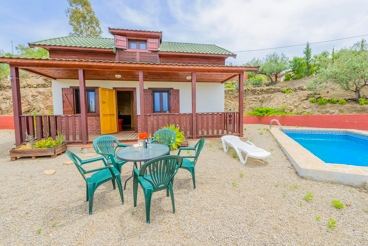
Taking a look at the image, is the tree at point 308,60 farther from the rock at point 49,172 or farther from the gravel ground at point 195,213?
the rock at point 49,172

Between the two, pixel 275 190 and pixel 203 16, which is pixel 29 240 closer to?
pixel 275 190

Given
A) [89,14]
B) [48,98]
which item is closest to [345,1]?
[48,98]

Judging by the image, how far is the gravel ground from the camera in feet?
6.19

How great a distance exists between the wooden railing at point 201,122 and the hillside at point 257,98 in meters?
8.58

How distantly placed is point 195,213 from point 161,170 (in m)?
0.83

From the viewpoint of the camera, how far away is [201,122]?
20.9 ft

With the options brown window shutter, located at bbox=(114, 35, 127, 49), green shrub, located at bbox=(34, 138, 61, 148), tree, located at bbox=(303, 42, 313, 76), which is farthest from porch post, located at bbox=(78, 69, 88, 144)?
tree, located at bbox=(303, 42, 313, 76)

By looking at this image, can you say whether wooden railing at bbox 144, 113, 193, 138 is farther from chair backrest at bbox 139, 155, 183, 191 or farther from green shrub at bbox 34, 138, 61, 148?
chair backrest at bbox 139, 155, 183, 191

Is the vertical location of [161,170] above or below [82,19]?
below

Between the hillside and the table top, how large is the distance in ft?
41.5

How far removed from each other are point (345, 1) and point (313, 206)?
48.9 ft

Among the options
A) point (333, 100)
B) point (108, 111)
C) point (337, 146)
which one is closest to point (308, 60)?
point (333, 100)

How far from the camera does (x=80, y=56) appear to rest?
7.90 metres

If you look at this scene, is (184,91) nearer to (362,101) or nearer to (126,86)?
(126,86)
